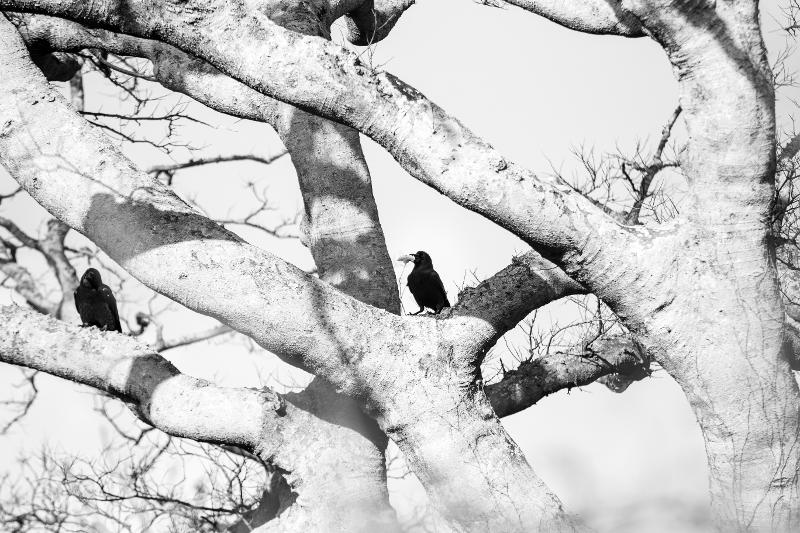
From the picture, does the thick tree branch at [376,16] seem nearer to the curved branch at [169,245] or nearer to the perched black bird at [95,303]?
the curved branch at [169,245]

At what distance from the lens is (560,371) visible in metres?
4.35

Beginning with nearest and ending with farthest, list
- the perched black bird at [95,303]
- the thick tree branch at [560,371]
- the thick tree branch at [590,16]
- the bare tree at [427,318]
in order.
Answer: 1. the bare tree at [427,318]
2. the thick tree branch at [590,16]
3. the thick tree branch at [560,371]
4. the perched black bird at [95,303]

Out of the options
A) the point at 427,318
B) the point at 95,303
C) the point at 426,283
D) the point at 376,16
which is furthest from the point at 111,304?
the point at 427,318

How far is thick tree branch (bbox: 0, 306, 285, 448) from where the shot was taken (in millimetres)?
3361

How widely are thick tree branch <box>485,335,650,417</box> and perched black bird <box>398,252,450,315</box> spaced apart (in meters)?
2.28

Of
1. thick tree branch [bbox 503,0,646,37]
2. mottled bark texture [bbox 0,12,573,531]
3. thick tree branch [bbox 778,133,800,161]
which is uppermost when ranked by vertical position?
thick tree branch [bbox 503,0,646,37]

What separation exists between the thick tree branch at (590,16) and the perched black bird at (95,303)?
4680mm

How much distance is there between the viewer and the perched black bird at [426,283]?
6633 millimetres

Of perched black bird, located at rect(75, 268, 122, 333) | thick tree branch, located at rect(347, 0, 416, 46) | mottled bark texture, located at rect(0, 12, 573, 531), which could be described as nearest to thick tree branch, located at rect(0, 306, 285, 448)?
mottled bark texture, located at rect(0, 12, 573, 531)

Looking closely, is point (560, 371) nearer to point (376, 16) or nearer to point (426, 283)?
point (426, 283)

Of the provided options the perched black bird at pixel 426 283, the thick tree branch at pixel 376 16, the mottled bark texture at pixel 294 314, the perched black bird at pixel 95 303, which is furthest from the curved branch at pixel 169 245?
the perched black bird at pixel 95 303

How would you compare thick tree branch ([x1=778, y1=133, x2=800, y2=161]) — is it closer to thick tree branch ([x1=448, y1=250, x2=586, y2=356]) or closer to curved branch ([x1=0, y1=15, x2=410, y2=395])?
thick tree branch ([x1=448, y1=250, x2=586, y2=356])

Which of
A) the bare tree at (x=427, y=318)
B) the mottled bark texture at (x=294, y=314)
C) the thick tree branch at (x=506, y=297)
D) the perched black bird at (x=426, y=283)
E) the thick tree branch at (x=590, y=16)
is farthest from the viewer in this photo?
the perched black bird at (x=426, y=283)

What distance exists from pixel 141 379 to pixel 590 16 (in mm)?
2519
